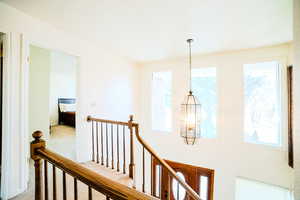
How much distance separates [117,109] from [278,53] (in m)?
3.42

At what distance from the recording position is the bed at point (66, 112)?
600 cm

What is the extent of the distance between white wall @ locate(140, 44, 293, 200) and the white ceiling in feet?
0.97

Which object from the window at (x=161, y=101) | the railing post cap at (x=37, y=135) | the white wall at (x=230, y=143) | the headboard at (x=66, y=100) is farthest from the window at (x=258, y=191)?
the headboard at (x=66, y=100)

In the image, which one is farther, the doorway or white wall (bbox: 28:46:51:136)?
the doorway

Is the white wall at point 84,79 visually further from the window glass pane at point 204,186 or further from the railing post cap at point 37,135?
the window glass pane at point 204,186

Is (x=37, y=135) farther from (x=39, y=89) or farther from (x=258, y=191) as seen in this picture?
(x=258, y=191)

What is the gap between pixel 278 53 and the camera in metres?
2.76

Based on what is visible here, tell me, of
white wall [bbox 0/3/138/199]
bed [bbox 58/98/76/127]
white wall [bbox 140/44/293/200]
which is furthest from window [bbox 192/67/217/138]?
bed [bbox 58/98/76/127]

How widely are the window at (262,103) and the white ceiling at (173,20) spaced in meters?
0.52

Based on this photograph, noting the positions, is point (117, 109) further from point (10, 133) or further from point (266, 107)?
point (266, 107)

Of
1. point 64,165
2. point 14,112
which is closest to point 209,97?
point 64,165

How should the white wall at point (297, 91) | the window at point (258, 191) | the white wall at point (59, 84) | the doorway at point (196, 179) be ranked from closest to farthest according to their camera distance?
A: the white wall at point (297, 91)
the window at point (258, 191)
the doorway at point (196, 179)
the white wall at point (59, 84)

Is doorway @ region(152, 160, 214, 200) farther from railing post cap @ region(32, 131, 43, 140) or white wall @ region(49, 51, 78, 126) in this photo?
white wall @ region(49, 51, 78, 126)

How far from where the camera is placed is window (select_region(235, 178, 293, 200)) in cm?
269
